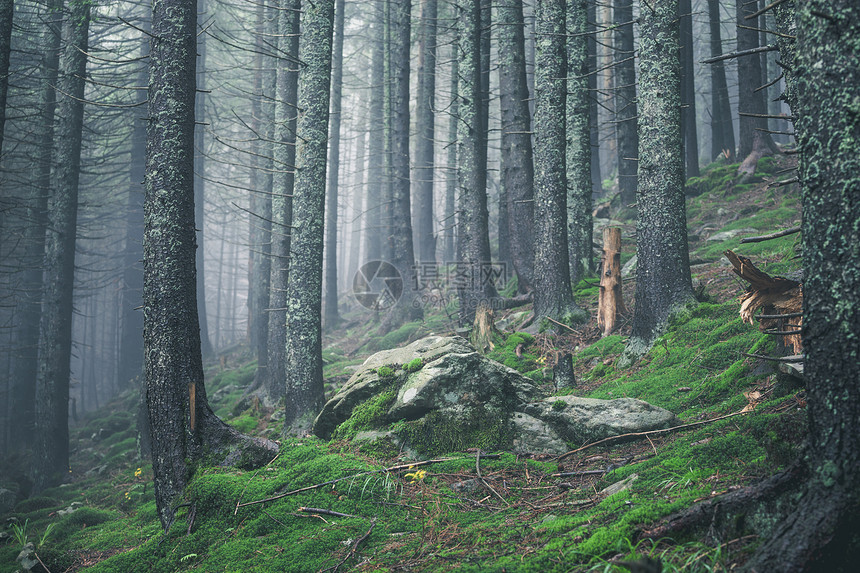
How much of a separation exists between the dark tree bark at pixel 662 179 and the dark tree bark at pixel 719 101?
38.2 feet

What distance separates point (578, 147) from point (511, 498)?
326 inches

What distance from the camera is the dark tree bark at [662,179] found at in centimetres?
698

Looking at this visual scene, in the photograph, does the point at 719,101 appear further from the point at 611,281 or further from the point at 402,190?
the point at 611,281

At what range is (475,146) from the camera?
11.8 m

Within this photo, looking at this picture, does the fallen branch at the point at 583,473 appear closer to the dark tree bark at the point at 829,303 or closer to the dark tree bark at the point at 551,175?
the dark tree bark at the point at 829,303

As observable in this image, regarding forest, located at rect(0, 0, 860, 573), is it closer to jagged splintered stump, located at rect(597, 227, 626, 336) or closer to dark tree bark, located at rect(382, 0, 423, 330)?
jagged splintered stump, located at rect(597, 227, 626, 336)

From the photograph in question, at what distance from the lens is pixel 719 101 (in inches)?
685

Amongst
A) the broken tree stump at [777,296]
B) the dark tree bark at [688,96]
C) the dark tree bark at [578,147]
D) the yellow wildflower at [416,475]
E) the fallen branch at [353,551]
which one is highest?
the dark tree bark at [688,96]

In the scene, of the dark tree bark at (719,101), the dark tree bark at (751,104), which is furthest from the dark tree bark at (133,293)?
the dark tree bark at (719,101)

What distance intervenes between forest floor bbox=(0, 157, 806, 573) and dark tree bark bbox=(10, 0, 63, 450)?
889 centimetres

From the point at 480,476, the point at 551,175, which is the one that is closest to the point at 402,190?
the point at 551,175

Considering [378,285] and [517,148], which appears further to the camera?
[378,285]

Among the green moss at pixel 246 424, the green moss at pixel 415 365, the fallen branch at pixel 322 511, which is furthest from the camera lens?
the green moss at pixel 246 424

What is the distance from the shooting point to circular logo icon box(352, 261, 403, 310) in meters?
16.8
